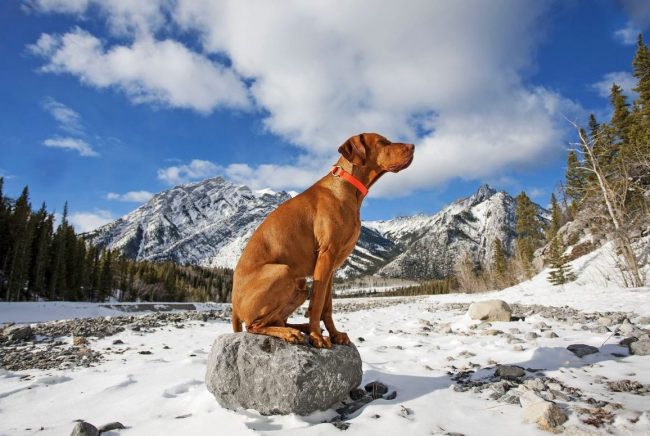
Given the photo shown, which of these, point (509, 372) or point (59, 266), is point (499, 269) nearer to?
point (509, 372)

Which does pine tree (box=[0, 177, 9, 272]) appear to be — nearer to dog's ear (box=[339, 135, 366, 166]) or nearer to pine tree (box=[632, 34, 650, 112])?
dog's ear (box=[339, 135, 366, 166])

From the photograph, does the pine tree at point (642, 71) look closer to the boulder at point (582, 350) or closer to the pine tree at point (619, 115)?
the pine tree at point (619, 115)

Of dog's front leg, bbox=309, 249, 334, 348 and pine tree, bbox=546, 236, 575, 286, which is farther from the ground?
pine tree, bbox=546, 236, 575, 286

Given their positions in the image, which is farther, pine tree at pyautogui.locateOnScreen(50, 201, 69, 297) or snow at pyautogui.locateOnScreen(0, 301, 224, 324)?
pine tree at pyautogui.locateOnScreen(50, 201, 69, 297)

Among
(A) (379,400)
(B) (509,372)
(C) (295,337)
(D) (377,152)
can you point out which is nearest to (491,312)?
(B) (509,372)

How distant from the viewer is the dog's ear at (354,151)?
4.16m

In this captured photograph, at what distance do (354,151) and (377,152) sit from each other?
278 millimetres

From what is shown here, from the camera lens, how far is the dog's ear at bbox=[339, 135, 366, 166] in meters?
4.16

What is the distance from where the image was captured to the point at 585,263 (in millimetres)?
33281

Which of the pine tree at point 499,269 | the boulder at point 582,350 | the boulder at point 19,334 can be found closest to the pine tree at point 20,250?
the boulder at point 19,334

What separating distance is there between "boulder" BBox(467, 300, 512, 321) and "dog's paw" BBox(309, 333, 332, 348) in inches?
331

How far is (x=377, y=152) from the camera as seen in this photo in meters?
4.23

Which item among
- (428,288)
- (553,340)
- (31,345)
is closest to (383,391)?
(553,340)

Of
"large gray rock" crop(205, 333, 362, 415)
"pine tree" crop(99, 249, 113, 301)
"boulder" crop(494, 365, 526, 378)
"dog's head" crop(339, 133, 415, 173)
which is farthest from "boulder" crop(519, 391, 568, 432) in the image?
"pine tree" crop(99, 249, 113, 301)
